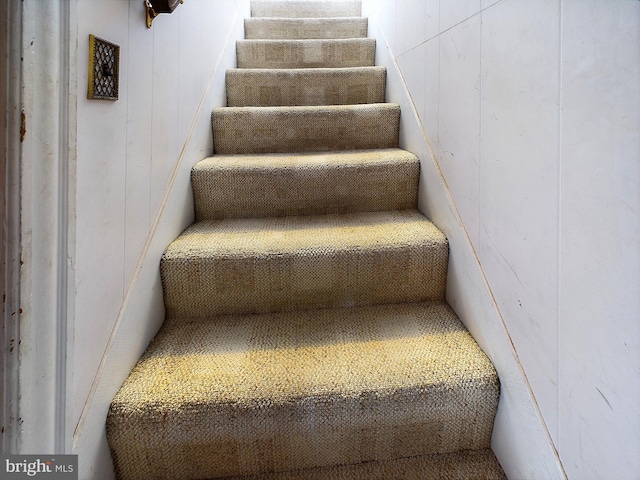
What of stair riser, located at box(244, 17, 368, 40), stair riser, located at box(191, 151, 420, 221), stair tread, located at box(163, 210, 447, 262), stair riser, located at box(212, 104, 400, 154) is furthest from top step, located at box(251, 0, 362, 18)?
stair tread, located at box(163, 210, 447, 262)

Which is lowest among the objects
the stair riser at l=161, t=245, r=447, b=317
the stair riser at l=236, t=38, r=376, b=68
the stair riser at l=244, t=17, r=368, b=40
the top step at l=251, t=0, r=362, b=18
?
the stair riser at l=161, t=245, r=447, b=317

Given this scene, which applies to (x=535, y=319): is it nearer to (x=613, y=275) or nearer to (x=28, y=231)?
(x=613, y=275)

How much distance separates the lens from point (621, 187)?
0.42 metres

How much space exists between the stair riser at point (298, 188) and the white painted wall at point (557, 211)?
0.31 m

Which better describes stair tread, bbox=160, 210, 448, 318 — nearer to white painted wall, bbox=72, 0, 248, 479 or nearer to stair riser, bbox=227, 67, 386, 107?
white painted wall, bbox=72, 0, 248, 479

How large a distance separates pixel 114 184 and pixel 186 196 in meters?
0.40

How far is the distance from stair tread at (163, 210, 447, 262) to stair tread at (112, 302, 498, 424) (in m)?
0.17

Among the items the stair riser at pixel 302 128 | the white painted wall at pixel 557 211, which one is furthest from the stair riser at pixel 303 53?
the white painted wall at pixel 557 211

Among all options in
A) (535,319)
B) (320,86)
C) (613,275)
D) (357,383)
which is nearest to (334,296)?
(357,383)

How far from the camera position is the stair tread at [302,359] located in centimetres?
68

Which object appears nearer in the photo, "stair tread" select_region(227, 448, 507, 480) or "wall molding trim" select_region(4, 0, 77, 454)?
"wall molding trim" select_region(4, 0, 77, 454)

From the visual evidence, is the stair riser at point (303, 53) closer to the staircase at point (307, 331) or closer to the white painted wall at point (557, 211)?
the staircase at point (307, 331)

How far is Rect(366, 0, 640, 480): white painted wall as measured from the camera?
425 mm

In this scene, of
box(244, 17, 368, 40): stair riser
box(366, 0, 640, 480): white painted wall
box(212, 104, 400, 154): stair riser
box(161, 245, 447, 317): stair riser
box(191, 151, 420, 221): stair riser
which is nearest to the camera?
box(366, 0, 640, 480): white painted wall
